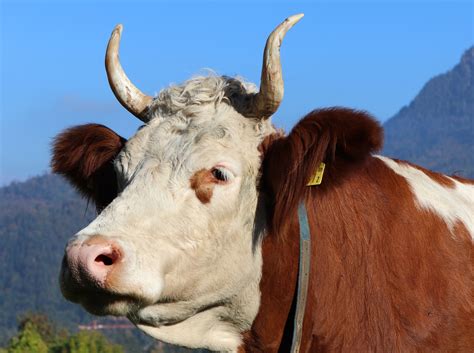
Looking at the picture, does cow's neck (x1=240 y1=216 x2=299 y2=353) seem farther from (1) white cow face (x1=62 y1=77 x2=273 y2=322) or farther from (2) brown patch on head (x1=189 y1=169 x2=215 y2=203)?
(2) brown patch on head (x1=189 y1=169 x2=215 y2=203)

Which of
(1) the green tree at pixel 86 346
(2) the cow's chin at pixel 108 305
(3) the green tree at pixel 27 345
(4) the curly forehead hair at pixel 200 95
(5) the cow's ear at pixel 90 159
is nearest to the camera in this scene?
(2) the cow's chin at pixel 108 305

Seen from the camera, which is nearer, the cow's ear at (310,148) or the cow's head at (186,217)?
the cow's head at (186,217)

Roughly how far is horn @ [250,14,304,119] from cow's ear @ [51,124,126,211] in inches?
44.4

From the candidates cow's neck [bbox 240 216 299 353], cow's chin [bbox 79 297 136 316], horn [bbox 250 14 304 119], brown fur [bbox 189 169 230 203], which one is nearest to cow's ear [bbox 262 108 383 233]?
cow's neck [bbox 240 216 299 353]

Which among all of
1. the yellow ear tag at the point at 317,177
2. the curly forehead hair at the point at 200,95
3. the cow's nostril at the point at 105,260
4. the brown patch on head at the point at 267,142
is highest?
the curly forehead hair at the point at 200,95

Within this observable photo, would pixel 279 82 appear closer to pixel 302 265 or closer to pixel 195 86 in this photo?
pixel 195 86

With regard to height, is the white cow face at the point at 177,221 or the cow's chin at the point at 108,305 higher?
the white cow face at the point at 177,221

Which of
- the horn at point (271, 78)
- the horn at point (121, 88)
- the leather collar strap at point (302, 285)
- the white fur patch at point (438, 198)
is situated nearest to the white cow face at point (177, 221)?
the horn at point (271, 78)

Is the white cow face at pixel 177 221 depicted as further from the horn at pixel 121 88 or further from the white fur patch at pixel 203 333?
the horn at pixel 121 88

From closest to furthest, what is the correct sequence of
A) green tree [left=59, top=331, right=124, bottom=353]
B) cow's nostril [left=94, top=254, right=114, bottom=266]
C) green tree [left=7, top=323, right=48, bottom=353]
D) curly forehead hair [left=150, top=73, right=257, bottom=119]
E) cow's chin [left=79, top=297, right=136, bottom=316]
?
1. cow's nostril [left=94, top=254, right=114, bottom=266]
2. cow's chin [left=79, top=297, right=136, bottom=316]
3. curly forehead hair [left=150, top=73, right=257, bottom=119]
4. green tree [left=7, top=323, right=48, bottom=353]
5. green tree [left=59, top=331, right=124, bottom=353]

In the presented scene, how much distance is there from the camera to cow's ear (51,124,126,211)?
6867 mm

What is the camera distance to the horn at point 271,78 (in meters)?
5.97

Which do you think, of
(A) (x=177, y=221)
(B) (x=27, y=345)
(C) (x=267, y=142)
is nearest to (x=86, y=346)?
(B) (x=27, y=345)

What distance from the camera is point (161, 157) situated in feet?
19.7
